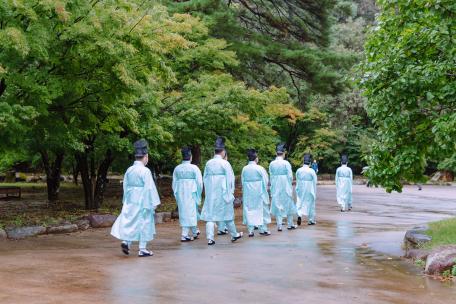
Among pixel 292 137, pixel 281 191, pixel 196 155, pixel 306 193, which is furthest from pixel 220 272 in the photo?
pixel 292 137

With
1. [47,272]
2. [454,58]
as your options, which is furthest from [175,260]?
[454,58]

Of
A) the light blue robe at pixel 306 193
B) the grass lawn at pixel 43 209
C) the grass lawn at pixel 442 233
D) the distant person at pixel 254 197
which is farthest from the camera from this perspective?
the light blue robe at pixel 306 193

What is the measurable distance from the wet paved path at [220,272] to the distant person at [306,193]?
2.50 metres

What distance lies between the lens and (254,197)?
40.8 feet

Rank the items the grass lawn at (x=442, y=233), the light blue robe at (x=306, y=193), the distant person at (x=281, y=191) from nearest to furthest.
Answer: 1. the grass lawn at (x=442, y=233)
2. the distant person at (x=281, y=191)
3. the light blue robe at (x=306, y=193)

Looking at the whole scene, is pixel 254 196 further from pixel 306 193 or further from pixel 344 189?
pixel 344 189

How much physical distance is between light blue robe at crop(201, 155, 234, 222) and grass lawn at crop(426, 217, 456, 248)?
3847 mm

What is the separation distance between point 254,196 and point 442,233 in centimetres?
399

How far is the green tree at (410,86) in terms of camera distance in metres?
7.80

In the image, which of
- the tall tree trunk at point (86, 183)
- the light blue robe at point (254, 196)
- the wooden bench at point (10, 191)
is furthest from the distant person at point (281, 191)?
the wooden bench at point (10, 191)

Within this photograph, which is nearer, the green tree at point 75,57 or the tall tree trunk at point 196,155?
the green tree at point 75,57

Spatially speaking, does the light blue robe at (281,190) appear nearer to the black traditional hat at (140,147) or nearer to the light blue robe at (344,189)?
the black traditional hat at (140,147)

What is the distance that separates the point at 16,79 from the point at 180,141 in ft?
22.3

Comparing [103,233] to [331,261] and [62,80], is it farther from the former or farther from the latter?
[331,261]
